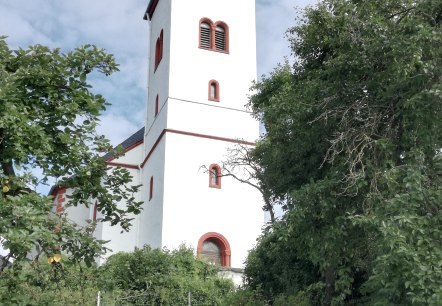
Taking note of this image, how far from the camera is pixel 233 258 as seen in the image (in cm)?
2391

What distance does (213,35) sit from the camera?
27062mm

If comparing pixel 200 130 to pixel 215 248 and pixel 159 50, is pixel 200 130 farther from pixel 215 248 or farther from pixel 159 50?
pixel 159 50

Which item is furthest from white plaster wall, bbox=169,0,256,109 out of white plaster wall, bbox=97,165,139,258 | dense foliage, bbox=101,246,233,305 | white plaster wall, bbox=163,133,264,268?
dense foliage, bbox=101,246,233,305

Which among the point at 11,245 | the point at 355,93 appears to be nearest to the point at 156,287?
the point at 355,93

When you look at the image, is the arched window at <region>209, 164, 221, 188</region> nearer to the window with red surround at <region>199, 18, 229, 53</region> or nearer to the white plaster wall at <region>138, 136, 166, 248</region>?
the white plaster wall at <region>138, 136, 166, 248</region>

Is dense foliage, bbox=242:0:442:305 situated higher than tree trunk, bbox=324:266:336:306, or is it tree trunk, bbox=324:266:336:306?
dense foliage, bbox=242:0:442:305

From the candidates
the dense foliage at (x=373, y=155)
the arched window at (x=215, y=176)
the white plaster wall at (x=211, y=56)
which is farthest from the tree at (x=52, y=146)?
the white plaster wall at (x=211, y=56)

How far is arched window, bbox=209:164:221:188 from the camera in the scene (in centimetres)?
2473

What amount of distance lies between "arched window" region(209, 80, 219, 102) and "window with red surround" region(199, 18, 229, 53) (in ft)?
5.13

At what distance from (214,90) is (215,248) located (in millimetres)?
6277

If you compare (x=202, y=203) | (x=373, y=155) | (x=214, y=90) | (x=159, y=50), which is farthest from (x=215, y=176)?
(x=373, y=155)

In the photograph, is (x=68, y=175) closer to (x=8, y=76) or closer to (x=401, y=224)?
(x=8, y=76)

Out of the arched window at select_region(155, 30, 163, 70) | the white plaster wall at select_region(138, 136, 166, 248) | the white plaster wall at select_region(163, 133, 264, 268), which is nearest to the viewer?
the white plaster wall at select_region(163, 133, 264, 268)

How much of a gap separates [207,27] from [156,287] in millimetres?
12899
